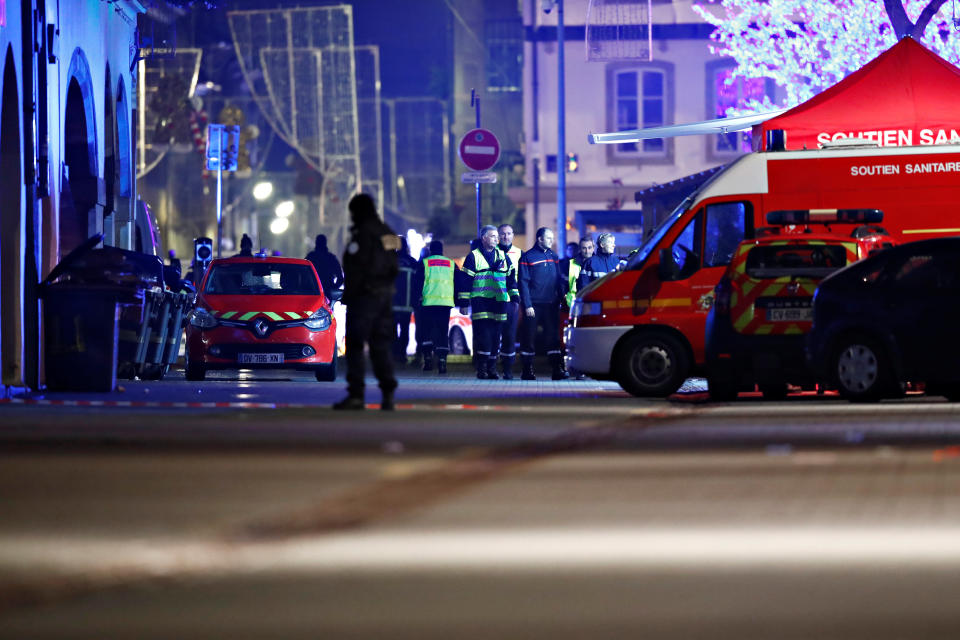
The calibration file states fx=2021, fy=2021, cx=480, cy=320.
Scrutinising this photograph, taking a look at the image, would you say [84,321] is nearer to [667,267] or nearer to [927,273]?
[667,267]

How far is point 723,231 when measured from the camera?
19.7 meters

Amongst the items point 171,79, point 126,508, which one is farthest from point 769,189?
point 171,79

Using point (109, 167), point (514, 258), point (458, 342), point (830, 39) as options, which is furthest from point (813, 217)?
point (830, 39)

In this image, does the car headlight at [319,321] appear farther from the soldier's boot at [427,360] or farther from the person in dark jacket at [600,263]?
the person in dark jacket at [600,263]

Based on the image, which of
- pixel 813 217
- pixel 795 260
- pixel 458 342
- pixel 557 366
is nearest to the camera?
pixel 795 260

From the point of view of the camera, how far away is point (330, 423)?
560 inches

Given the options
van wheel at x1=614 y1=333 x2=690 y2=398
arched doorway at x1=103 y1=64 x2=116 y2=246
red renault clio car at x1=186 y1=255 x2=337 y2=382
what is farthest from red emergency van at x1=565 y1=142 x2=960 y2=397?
arched doorway at x1=103 y1=64 x2=116 y2=246

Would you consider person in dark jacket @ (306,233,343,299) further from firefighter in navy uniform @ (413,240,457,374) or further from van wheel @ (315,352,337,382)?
van wheel @ (315,352,337,382)

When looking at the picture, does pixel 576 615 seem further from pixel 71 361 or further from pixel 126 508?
pixel 71 361

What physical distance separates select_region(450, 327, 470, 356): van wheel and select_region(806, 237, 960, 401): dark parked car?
1439 cm

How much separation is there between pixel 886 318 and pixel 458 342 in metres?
15.1

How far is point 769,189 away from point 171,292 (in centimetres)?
835

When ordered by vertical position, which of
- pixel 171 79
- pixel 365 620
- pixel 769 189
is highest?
pixel 171 79

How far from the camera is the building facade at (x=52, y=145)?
20.2m
